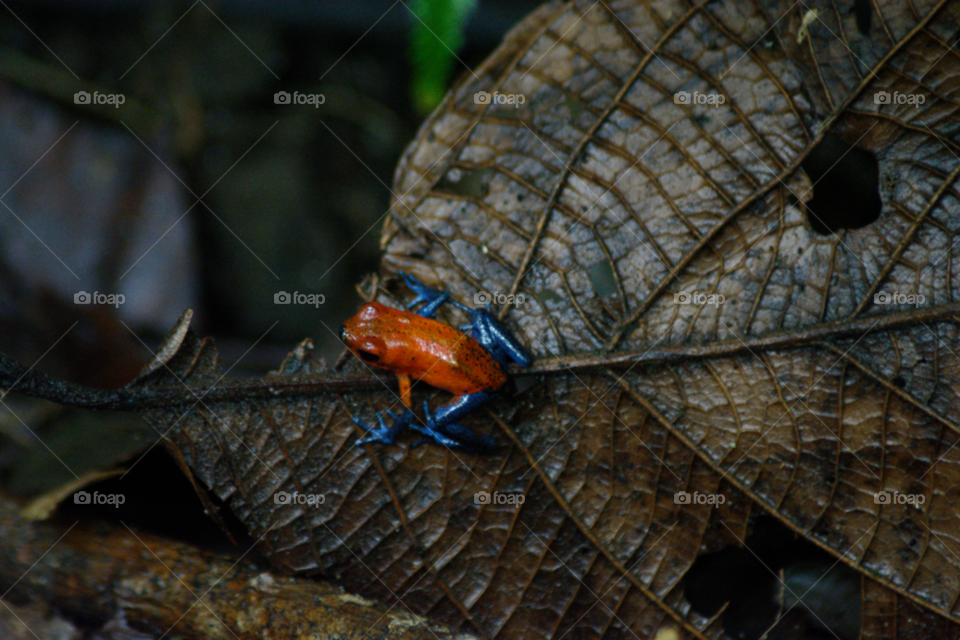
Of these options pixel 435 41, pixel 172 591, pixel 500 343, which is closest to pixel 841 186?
pixel 500 343

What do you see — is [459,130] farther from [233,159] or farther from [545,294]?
[233,159]

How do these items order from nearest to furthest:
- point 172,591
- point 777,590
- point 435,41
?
point 172,591 → point 777,590 → point 435,41

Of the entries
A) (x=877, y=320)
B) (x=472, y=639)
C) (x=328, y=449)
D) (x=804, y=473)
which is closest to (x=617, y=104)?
(x=877, y=320)

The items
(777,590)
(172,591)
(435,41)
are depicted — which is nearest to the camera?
(172,591)

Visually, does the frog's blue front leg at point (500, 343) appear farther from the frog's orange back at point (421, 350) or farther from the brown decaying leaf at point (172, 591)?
the brown decaying leaf at point (172, 591)

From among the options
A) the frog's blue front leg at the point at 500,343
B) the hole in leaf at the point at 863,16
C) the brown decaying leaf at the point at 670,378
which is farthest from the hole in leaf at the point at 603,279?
the hole in leaf at the point at 863,16

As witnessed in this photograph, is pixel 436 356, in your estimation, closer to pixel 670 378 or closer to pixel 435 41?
pixel 670 378
